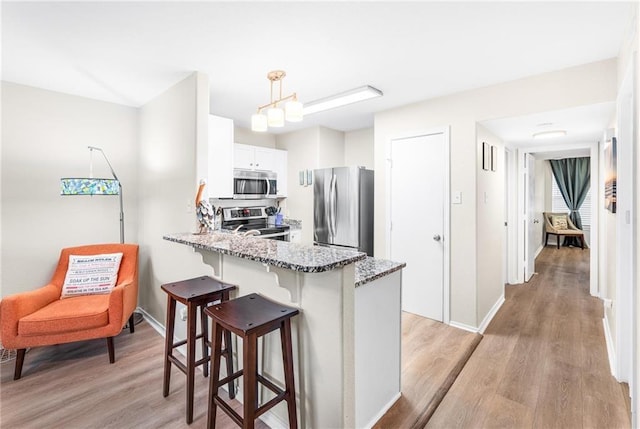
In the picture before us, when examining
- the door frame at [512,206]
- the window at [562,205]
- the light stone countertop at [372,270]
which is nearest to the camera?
the light stone countertop at [372,270]

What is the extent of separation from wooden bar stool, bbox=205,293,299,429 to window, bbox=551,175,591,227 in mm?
8775

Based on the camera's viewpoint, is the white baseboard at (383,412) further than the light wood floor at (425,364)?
No

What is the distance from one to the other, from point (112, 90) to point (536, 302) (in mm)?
5276

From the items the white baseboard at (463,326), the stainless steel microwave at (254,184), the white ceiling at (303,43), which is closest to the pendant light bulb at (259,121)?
the white ceiling at (303,43)

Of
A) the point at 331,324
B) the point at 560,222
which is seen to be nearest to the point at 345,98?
the point at 331,324

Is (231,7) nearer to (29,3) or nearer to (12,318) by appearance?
(29,3)

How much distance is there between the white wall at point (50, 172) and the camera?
2.73 meters

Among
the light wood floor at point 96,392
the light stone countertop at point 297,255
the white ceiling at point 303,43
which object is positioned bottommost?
the light wood floor at point 96,392

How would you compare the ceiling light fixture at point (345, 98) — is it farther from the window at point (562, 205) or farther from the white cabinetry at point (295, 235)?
the window at point (562, 205)

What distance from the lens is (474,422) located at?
5.93 ft

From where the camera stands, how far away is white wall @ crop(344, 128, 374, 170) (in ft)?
15.2

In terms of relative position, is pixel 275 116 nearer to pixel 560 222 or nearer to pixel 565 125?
pixel 565 125

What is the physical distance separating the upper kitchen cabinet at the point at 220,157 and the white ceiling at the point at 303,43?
60 cm

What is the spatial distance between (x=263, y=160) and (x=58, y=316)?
2.96m
